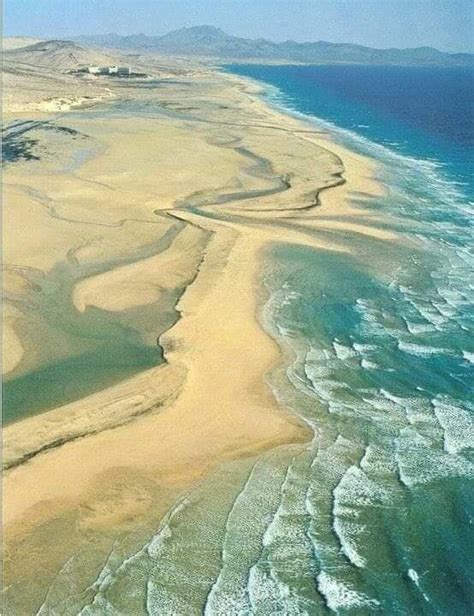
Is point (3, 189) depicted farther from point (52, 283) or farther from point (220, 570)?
point (220, 570)

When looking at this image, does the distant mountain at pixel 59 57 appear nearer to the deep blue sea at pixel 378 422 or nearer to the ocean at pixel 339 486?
the deep blue sea at pixel 378 422

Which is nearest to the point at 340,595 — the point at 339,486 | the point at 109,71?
the point at 339,486

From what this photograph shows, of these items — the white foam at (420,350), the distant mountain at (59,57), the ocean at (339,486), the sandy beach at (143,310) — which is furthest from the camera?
the distant mountain at (59,57)

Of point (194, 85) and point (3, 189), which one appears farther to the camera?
point (194, 85)

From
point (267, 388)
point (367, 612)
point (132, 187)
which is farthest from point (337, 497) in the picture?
point (132, 187)

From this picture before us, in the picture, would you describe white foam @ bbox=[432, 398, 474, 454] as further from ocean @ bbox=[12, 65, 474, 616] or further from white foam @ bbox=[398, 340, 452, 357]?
white foam @ bbox=[398, 340, 452, 357]

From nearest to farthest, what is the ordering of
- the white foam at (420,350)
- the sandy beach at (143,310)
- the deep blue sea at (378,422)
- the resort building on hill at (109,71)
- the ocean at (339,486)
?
the ocean at (339,486) → the deep blue sea at (378,422) → the sandy beach at (143,310) → the white foam at (420,350) → the resort building on hill at (109,71)

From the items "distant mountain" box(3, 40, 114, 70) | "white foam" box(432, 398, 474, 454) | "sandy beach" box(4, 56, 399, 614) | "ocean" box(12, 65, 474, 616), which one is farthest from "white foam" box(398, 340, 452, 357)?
"distant mountain" box(3, 40, 114, 70)

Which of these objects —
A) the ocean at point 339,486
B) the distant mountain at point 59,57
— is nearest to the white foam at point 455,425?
the ocean at point 339,486
